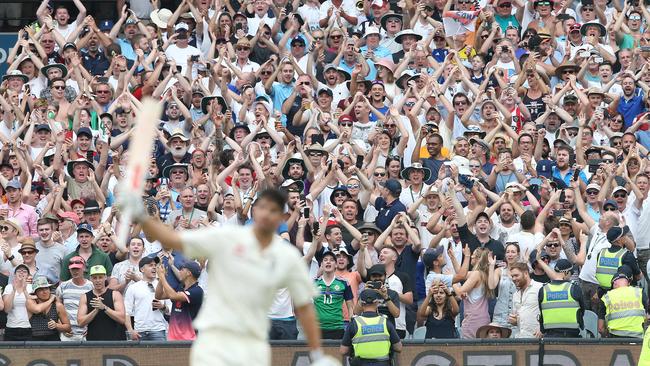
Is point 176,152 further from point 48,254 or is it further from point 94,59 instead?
point 94,59

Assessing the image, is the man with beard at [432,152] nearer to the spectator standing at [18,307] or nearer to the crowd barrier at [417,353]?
the crowd barrier at [417,353]

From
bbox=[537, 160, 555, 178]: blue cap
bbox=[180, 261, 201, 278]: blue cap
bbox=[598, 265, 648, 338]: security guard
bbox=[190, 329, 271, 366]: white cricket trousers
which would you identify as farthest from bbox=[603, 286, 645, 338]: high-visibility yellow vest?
bbox=[190, 329, 271, 366]: white cricket trousers

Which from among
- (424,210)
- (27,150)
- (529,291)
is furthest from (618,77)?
(27,150)

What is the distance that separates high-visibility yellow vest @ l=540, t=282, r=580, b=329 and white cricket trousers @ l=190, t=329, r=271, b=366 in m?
7.40

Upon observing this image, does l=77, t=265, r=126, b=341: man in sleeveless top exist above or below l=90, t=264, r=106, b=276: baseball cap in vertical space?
below

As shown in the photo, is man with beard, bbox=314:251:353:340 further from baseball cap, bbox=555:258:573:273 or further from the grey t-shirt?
the grey t-shirt

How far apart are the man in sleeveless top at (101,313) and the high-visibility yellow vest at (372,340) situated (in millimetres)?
2883

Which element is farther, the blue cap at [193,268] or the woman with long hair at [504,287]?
the woman with long hair at [504,287]

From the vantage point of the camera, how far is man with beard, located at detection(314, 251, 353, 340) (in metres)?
17.1

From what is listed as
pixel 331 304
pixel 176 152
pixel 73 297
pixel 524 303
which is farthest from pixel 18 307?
pixel 524 303

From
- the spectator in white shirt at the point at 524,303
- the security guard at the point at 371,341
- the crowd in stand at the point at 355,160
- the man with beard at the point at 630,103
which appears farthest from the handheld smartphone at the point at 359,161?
the security guard at the point at 371,341

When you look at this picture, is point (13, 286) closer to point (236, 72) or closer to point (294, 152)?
point (294, 152)

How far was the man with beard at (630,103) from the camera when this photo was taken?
21094 millimetres

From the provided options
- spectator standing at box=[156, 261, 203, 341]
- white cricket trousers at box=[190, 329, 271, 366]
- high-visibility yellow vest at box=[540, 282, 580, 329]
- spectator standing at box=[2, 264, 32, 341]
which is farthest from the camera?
spectator standing at box=[2, 264, 32, 341]
